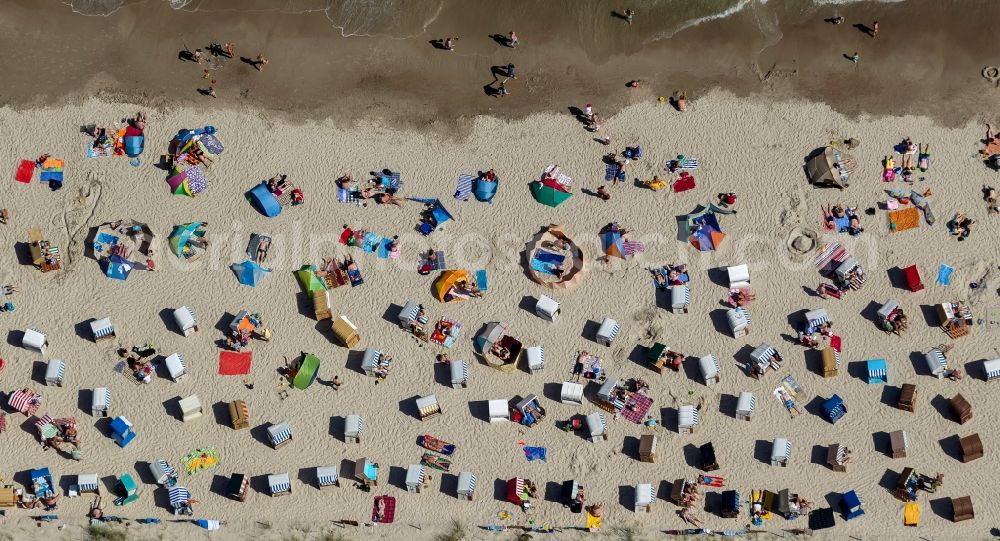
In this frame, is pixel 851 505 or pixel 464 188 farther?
pixel 464 188

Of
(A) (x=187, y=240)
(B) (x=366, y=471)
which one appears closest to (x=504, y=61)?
(A) (x=187, y=240)

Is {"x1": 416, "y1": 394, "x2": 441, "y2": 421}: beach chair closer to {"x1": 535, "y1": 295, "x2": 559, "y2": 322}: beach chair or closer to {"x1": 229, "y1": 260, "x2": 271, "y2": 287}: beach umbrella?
{"x1": 535, "y1": 295, "x2": 559, "y2": 322}: beach chair

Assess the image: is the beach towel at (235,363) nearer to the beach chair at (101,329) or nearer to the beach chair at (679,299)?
the beach chair at (101,329)

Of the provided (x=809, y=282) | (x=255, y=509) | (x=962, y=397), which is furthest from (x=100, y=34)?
(x=962, y=397)

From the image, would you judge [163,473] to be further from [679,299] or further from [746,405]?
[746,405]

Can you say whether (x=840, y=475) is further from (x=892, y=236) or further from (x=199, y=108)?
(x=199, y=108)

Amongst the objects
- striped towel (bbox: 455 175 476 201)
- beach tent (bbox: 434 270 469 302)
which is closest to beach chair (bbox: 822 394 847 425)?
beach tent (bbox: 434 270 469 302)
